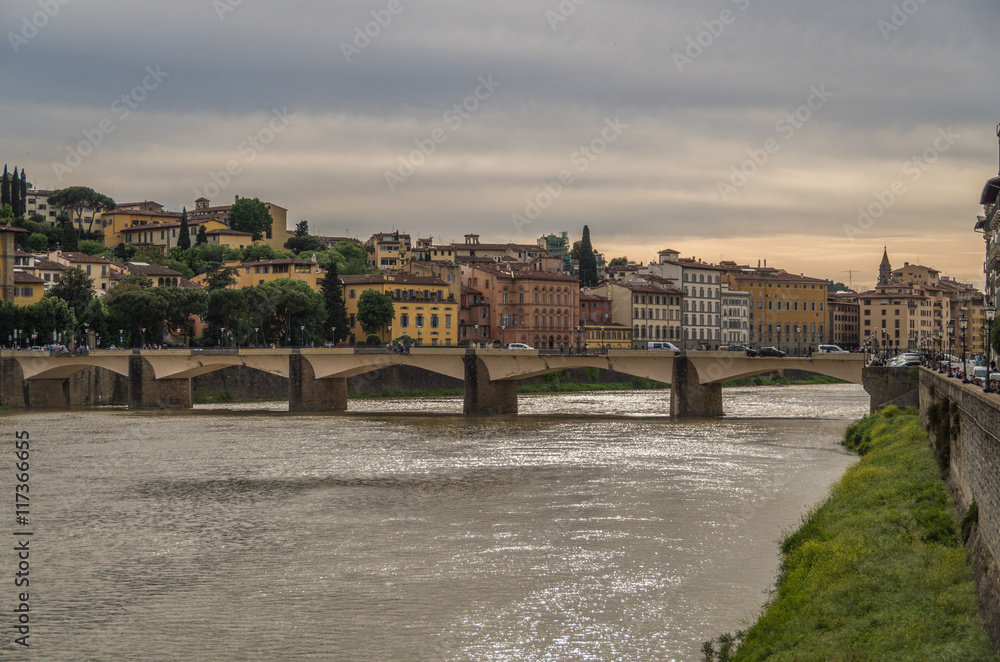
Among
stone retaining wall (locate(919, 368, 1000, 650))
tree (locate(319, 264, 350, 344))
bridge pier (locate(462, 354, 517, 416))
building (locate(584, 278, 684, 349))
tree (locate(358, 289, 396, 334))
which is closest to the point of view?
stone retaining wall (locate(919, 368, 1000, 650))

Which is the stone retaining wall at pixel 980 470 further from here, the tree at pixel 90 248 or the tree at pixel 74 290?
the tree at pixel 90 248

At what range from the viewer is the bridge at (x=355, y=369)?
50.5 m

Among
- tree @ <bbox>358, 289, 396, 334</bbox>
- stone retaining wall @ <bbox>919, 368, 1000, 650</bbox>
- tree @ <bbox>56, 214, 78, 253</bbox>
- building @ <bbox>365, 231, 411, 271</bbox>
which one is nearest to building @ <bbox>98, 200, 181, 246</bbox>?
tree @ <bbox>56, 214, 78, 253</bbox>

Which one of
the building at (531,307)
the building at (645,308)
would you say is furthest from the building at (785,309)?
the building at (531,307)

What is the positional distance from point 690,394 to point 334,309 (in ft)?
150

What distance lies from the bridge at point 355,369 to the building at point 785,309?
70.4m

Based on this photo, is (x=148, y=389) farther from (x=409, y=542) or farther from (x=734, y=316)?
(x=734, y=316)

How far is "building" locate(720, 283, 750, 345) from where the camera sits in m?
116

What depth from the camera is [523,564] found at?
779 inches

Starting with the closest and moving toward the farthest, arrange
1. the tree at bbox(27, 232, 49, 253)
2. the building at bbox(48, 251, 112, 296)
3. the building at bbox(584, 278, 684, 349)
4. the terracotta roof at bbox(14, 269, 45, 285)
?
the terracotta roof at bbox(14, 269, 45, 285) → the building at bbox(48, 251, 112, 296) → the building at bbox(584, 278, 684, 349) → the tree at bbox(27, 232, 49, 253)

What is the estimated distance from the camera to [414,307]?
93562mm

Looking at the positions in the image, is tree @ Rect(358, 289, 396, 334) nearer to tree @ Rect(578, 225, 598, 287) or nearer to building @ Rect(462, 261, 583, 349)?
building @ Rect(462, 261, 583, 349)

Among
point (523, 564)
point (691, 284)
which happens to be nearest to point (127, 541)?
point (523, 564)

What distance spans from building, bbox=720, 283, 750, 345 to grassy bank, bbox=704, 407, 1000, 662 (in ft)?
312
